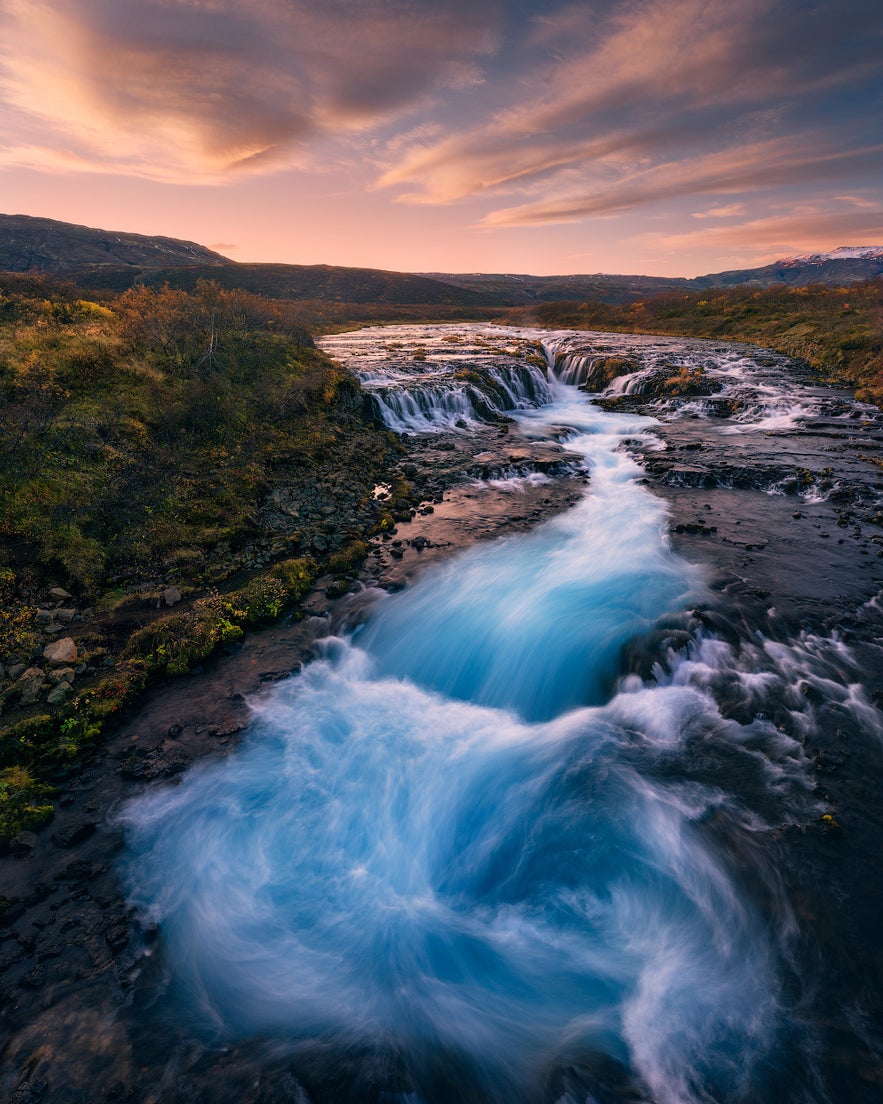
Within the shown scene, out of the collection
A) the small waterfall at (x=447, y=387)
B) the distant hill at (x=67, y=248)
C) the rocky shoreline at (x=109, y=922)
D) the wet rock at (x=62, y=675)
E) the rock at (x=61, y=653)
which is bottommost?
the rocky shoreline at (x=109, y=922)

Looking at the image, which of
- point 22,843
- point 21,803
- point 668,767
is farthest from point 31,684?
point 668,767

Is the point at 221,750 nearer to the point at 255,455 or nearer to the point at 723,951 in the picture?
the point at 723,951

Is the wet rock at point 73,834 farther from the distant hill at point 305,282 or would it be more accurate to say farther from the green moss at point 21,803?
the distant hill at point 305,282

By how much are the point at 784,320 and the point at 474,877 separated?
69.2 meters

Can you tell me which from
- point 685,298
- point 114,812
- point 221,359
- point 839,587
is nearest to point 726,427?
point 839,587

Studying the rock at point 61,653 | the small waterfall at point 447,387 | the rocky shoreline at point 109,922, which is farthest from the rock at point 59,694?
the small waterfall at point 447,387

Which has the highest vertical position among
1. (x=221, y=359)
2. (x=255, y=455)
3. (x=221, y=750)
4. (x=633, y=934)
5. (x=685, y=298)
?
(x=685, y=298)

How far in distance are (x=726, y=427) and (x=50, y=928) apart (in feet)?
106

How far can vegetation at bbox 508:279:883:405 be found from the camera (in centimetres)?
3641

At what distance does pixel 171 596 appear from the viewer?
11.9 meters

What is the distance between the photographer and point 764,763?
8.55m

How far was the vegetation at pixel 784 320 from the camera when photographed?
119 feet

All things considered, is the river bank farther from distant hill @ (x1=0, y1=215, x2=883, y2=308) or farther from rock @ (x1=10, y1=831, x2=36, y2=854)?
distant hill @ (x1=0, y1=215, x2=883, y2=308)

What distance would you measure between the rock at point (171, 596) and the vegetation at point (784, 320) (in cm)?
3816
